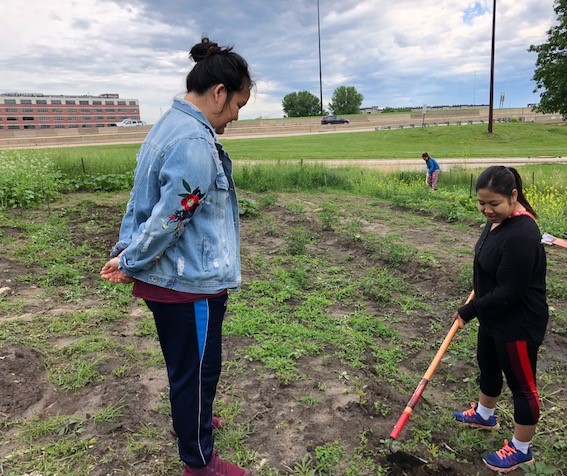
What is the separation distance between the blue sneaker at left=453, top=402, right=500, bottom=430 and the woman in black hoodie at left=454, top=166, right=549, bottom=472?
0.26 meters

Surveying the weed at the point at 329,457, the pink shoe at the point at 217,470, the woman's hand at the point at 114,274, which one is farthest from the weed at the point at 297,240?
the woman's hand at the point at 114,274

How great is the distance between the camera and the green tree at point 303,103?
81.4 meters

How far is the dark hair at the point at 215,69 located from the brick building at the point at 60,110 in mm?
102415

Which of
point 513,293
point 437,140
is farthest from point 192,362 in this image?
point 437,140

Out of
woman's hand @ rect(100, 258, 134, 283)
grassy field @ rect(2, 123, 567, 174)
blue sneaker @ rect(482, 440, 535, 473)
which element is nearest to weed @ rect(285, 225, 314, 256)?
blue sneaker @ rect(482, 440, 535, 473)

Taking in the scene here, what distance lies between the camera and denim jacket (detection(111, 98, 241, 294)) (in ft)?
5.32

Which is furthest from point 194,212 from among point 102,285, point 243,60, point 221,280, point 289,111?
point 289,111

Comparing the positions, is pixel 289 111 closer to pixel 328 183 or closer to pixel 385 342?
pixel 328 183

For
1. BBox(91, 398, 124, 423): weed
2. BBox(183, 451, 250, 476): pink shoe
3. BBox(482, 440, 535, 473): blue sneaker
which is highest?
BBox(183, 451, 250, 476): pink shoe

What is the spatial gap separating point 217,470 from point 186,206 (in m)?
1.34

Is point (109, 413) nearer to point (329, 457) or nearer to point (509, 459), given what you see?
point (329, 457)

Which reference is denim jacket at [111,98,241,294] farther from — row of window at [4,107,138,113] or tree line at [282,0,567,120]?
row of window at [4,107,138,113]

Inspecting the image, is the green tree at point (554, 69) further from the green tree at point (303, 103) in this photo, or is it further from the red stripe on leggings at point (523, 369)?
the green tree at point (303, 103)

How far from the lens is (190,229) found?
1.74m
